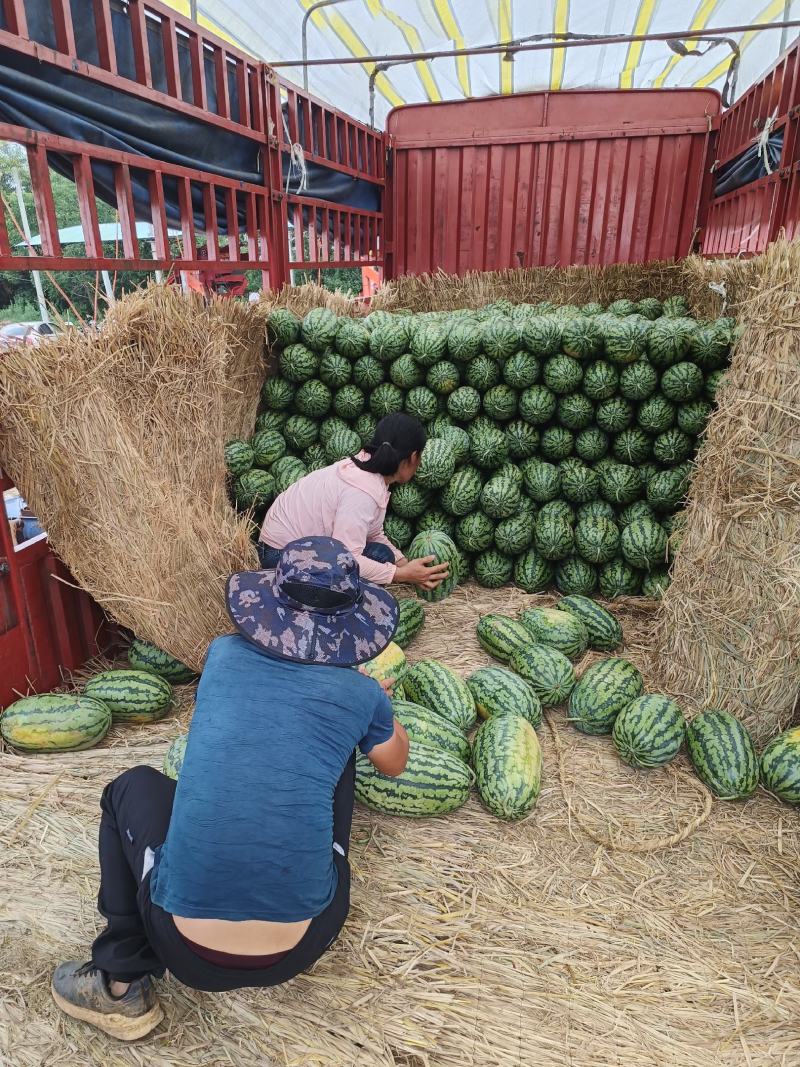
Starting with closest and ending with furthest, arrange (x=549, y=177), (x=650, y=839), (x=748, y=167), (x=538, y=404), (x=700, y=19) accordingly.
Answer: (x=650, y=839), (x=538, y=404), (x=748, y=167), (x=549, y=177), (x=700, y=19)

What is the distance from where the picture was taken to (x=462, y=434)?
4.99 meters

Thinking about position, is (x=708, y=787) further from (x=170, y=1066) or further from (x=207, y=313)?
(x=207, y=313)

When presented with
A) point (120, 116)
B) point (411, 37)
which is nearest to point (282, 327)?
point (120, 116)

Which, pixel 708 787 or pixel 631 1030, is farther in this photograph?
pixel 708 787

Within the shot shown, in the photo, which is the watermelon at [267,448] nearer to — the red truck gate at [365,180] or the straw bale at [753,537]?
the red truck gate at [365,180]

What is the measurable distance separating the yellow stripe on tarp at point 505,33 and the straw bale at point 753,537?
734 centimetres

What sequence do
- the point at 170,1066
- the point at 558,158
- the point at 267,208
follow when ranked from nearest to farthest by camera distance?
the point at 170,1066, the point at 267,208, the point at 558,158

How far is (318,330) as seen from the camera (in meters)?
5.23

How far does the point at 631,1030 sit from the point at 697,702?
1750mm

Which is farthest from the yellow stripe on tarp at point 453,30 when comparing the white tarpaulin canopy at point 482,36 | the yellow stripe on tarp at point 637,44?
the yellow stripe on tarp at point 637,44

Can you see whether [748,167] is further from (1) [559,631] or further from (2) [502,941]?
(2) [502,941]

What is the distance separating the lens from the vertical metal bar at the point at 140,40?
4258 mm

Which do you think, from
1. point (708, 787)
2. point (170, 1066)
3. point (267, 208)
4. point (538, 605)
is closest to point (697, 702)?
point (708, 787)

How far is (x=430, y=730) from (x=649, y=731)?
3.41 ft
